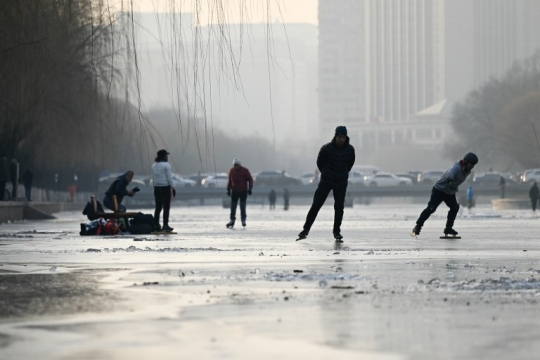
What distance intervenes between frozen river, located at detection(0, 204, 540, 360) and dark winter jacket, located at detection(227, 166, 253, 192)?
49.2 feet

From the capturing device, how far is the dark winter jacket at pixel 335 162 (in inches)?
878

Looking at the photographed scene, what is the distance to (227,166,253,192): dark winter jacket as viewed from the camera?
3309 cm

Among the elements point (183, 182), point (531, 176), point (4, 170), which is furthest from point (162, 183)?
point (183, 182)

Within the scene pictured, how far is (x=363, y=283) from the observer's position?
12.3 m

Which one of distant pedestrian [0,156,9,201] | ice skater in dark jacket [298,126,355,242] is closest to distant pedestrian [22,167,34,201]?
distant pedestrian [0,156,9,201]

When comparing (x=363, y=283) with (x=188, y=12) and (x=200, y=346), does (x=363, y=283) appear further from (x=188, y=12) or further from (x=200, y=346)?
(x=200, y=346)

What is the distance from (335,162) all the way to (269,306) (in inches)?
494

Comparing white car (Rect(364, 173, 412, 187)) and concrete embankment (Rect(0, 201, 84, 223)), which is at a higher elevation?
white car (Rect(364, 173, 412, 187))

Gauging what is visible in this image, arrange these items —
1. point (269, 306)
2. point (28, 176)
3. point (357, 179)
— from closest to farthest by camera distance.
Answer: point (269, 306)
point (28, 176)
point (357, 179)

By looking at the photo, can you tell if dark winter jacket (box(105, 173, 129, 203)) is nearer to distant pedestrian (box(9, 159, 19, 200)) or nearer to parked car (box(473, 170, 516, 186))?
distant pedestrian (box(9, 159, 19, 200))

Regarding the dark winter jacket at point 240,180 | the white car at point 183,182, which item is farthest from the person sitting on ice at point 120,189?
the white car at point 183,182

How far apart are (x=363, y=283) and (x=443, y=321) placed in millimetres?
3354

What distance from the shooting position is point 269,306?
Answer: 9945 mm

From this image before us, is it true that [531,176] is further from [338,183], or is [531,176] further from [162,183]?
[338,183]
